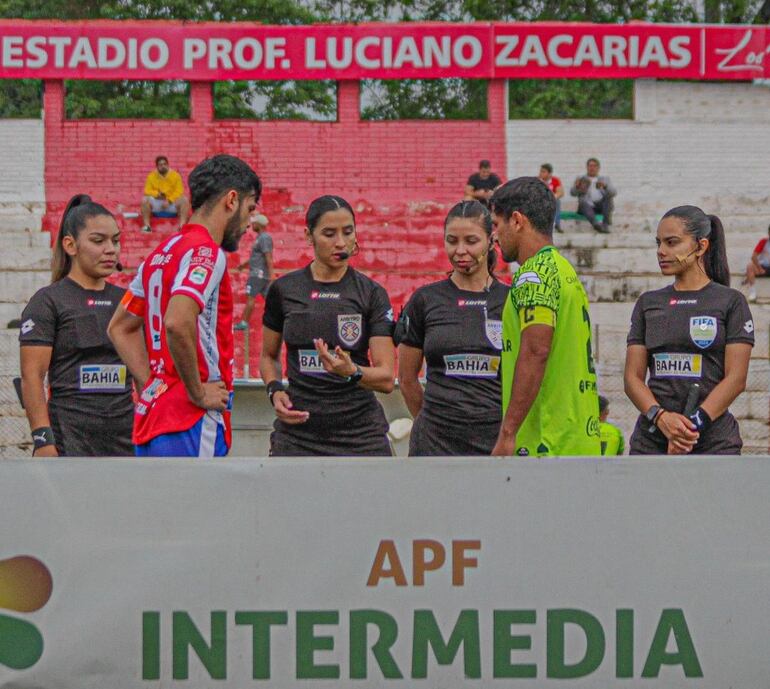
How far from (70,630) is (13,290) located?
15360 mm

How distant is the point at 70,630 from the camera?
4047 millimetres

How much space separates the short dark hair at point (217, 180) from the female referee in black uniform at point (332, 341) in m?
0.82

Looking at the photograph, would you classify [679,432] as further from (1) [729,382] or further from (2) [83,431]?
(2) [83,431]

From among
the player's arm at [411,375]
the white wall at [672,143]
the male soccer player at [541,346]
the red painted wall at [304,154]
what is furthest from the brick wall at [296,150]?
the male soccer player at [541,346]

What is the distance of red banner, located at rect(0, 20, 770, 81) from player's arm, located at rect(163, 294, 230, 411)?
17515mm

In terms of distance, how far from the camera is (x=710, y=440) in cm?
553

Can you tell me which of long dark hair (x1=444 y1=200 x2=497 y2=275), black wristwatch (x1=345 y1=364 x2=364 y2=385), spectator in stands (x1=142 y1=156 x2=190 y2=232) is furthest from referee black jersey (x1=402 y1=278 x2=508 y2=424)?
spectator in stands (x1=142 y1=156 x2=190 y2=232)

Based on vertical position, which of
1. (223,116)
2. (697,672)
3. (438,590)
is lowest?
(697,672)

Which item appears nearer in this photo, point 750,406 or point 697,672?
point 697,672

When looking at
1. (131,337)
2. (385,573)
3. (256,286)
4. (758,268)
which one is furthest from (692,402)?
(758,268)

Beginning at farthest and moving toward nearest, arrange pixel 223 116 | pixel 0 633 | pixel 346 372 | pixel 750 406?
pixel 223 116 < pixel 750 406 < pixel 346 372 < pixel 0 633

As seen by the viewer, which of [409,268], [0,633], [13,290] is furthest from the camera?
[409,268]

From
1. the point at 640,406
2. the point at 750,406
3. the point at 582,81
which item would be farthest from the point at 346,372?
the point at 582,81

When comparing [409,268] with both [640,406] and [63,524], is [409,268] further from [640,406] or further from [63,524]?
[63,524]
